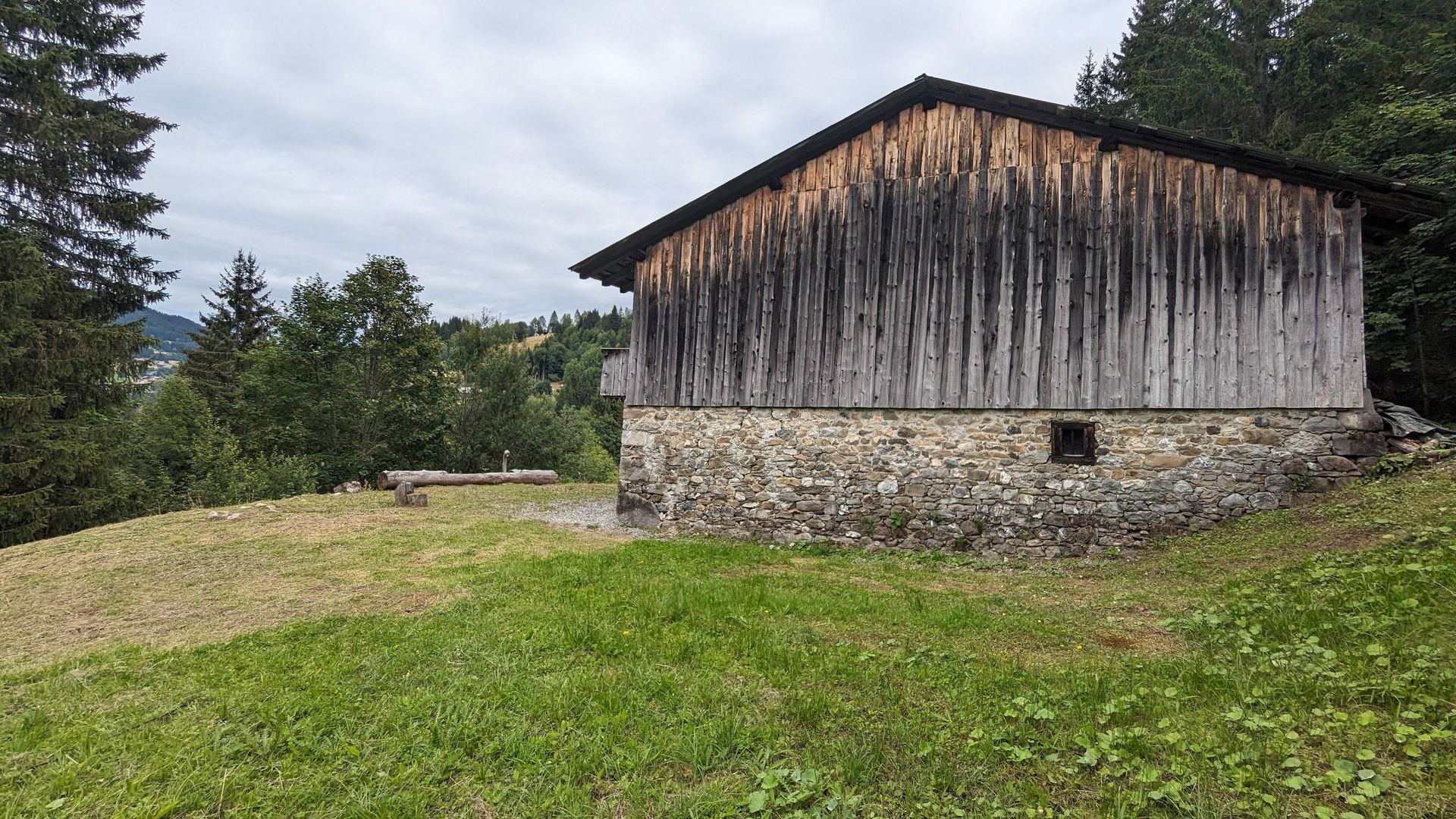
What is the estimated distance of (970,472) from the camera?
9039 millimetres

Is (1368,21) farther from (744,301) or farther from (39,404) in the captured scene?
(39,404)

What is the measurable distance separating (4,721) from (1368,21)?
1149 inches

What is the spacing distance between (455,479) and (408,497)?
438cm

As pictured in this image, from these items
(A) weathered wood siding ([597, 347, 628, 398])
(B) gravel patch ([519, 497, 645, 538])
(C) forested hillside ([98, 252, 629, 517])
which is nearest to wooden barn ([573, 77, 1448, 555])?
(A) weathered wood siding ([597, 347, 628, 398])

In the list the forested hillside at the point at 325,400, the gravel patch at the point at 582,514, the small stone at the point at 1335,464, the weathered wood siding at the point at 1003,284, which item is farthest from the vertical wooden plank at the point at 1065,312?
the forested hillside at the point at 325,400

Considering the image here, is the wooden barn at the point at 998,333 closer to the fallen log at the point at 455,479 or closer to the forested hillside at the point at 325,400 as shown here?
the fallen log at the point at 455,479

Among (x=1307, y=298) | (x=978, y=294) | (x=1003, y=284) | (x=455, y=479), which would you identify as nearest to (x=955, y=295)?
(x=978, y=294)

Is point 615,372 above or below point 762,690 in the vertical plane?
above

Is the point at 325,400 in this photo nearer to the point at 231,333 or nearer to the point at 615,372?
the point at 231,333

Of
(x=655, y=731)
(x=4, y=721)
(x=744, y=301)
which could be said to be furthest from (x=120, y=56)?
(x=655, y=731)

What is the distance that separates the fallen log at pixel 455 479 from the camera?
16172 millimetres

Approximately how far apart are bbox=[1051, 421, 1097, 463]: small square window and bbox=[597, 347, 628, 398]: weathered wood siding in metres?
7.53

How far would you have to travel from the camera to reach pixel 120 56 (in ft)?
49.3

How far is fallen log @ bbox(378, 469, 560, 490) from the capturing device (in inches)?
637
